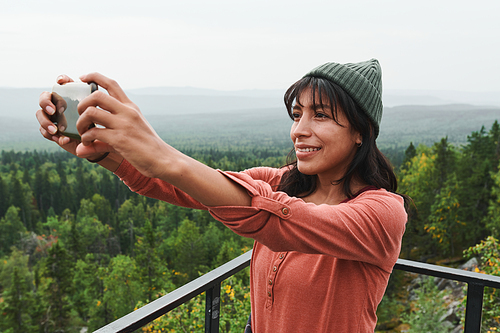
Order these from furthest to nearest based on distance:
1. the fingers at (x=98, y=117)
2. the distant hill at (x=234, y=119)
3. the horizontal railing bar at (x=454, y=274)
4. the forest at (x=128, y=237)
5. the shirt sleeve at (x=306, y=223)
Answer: the distant hill at (x=234, y=119) < the forest at (x=128, y=237) < the horizontal railing bar at (x=454, y=274) < the shirt sleeve at (x=306, y=223) < the fingers at (x=98, y=117)

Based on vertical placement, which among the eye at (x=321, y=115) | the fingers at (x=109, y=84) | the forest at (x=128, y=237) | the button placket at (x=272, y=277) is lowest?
the forest at (x=128, y=237)

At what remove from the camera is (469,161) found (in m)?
32.2

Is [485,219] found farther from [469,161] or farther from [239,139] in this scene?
[239,139]

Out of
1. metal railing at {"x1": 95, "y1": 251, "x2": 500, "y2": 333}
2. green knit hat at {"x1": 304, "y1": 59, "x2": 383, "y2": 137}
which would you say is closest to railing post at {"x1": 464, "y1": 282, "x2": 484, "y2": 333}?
metal railing at {"x1": 95, "y1": 251, "x2": 500, "y2": 333}

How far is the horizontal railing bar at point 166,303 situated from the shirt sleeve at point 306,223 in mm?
599

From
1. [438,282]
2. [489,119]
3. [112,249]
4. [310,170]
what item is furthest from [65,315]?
[489,119]

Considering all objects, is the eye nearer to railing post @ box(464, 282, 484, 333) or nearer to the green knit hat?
the green knit hat

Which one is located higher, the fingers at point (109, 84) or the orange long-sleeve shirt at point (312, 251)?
the fingers at point (109, 84)

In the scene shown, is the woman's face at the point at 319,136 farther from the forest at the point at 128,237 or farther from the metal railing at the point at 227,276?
the forest at the point at 128,237

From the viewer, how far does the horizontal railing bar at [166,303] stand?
108 centimetres

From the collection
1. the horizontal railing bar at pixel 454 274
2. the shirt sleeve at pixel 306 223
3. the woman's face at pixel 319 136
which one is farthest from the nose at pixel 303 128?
the horizontal railing bar at pixel 454 274

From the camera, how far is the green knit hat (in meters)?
1.02

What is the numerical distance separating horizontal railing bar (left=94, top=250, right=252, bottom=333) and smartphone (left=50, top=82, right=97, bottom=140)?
0.58 m

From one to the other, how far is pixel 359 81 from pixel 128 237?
50181 millimetres
